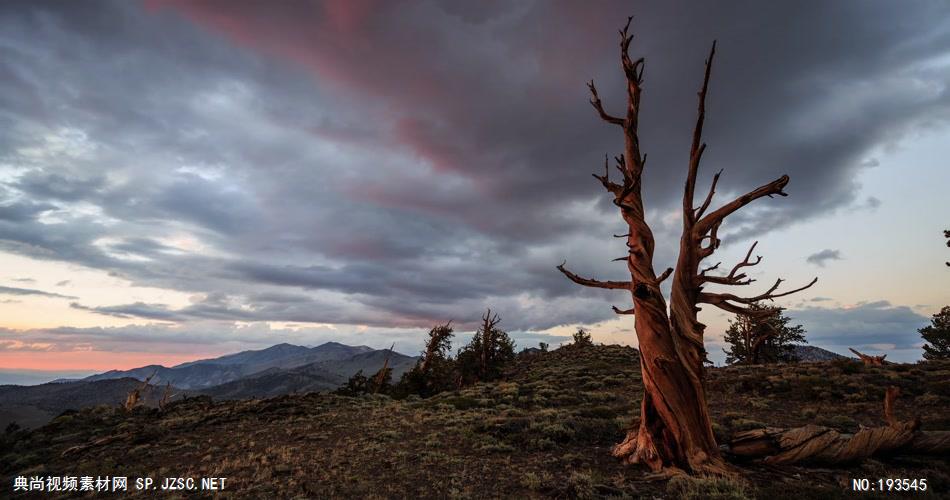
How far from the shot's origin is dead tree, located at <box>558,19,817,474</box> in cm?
936

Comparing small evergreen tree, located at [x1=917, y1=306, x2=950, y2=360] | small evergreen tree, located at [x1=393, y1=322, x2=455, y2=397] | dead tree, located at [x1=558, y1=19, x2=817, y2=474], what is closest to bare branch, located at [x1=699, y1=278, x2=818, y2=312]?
dead tree, located at [x1=558, y1=19, x2=817, y2=474]

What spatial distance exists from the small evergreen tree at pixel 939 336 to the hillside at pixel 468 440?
2288 cm

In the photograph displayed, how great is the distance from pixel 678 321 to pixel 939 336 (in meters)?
53.4

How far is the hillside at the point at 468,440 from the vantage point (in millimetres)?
9008

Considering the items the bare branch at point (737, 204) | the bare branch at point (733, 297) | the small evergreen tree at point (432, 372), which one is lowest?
the small evergreen tree at point (432, 372)

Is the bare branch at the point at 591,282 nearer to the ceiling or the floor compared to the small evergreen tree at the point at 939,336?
nearer to the ceiling

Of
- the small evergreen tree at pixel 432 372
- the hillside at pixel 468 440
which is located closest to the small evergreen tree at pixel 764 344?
the hillside at pixel 468 440

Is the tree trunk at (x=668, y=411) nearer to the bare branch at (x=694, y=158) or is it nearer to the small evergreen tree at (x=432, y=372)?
the bare branch at (x=694, y=158)

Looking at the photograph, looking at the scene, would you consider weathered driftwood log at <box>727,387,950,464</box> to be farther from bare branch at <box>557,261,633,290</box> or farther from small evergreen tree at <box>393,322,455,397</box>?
small evergreen tree at <box>393,322,455,397</box>

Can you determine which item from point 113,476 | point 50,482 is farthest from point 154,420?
point 113,476

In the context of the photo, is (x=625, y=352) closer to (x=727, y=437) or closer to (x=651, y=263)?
(x=727, y=437)

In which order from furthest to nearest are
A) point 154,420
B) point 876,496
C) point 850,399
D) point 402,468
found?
point 154,420, point 850,399, point 402,468, point 876,496

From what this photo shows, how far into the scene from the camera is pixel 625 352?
183ft

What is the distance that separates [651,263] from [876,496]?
5.97 m
